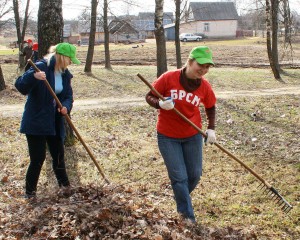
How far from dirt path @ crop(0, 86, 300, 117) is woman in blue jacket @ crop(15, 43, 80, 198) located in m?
5.58

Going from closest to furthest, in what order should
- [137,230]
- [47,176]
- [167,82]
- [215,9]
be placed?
[137,230]
[167,82]
[47,176]
[215,9]

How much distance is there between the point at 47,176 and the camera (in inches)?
Answer: 236

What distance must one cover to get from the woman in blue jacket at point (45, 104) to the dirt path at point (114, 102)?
5577 mm

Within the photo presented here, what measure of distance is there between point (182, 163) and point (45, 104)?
70.0 inches

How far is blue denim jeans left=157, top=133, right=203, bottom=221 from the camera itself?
4.14 meters

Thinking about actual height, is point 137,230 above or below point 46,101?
below

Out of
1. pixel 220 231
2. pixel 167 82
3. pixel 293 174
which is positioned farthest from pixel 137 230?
pixel 293 174

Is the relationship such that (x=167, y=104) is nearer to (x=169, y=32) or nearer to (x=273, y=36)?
(x=273, y=36)

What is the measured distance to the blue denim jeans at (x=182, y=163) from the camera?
163 inches

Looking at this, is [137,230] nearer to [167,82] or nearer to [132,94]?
[167,82]

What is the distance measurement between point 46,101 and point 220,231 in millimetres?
2500

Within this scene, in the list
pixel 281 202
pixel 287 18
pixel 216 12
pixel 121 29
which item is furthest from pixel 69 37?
pixel 281 202

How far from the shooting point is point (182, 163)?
4.20m

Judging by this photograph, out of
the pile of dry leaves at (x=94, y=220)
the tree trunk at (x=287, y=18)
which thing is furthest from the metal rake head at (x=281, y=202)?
the tree trunk at (x=287, y=18)
